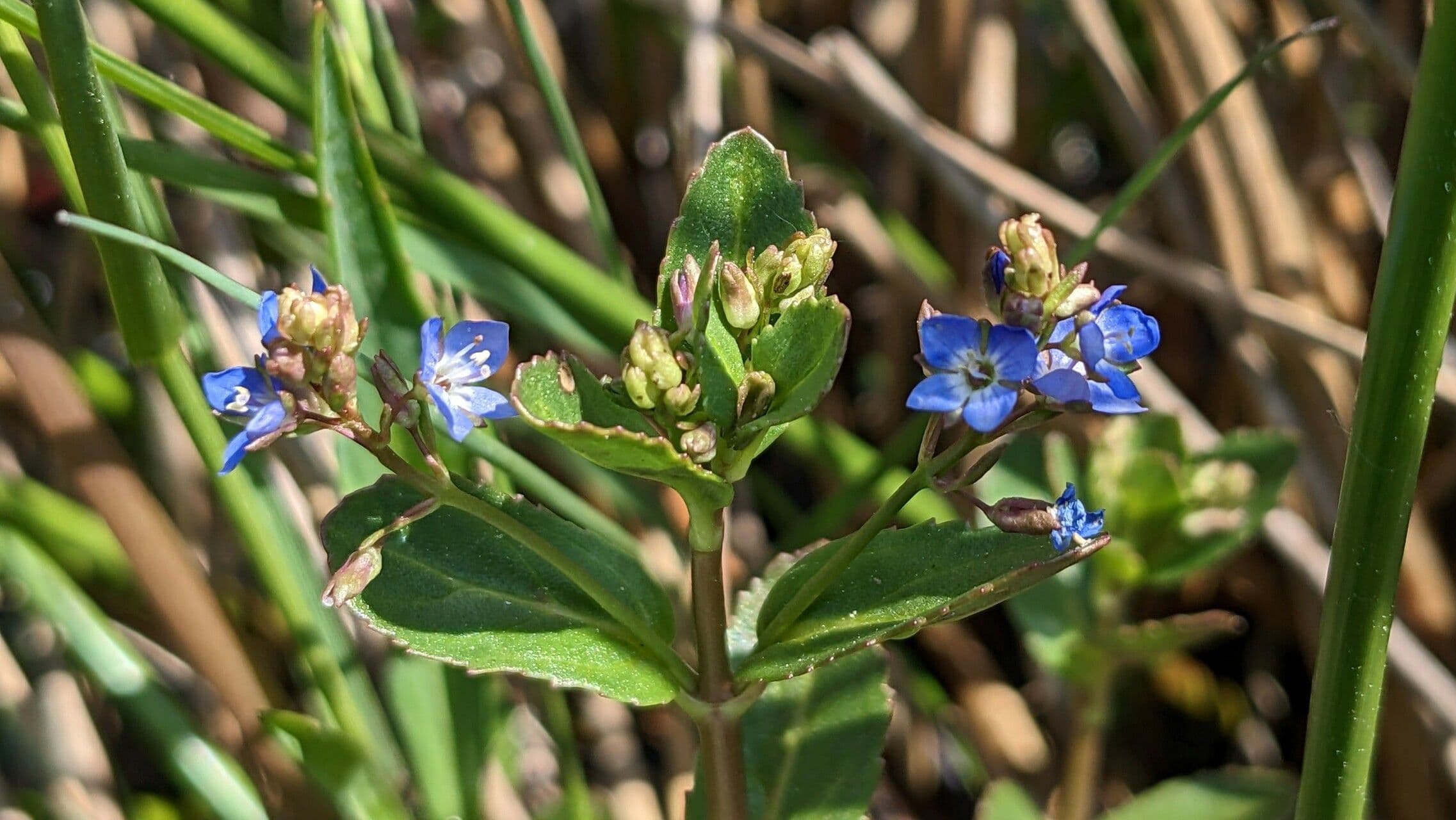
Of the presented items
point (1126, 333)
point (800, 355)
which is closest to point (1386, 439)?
point (1126, 333)

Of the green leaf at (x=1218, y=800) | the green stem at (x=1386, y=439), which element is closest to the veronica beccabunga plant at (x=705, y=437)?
the green stem at (x=1386, y=439)

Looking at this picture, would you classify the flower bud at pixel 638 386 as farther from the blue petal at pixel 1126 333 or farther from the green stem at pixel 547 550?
the blue petal at pixel 1126 333

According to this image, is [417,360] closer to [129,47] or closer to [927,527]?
[927,527]

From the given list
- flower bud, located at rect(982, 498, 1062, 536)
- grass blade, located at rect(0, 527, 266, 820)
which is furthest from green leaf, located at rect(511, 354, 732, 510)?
grass blade, located at rect(0, 527, 266, 820)

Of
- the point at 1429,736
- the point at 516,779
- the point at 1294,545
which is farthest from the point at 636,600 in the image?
the point at 1429,736

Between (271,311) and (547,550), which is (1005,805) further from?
(271,311)
